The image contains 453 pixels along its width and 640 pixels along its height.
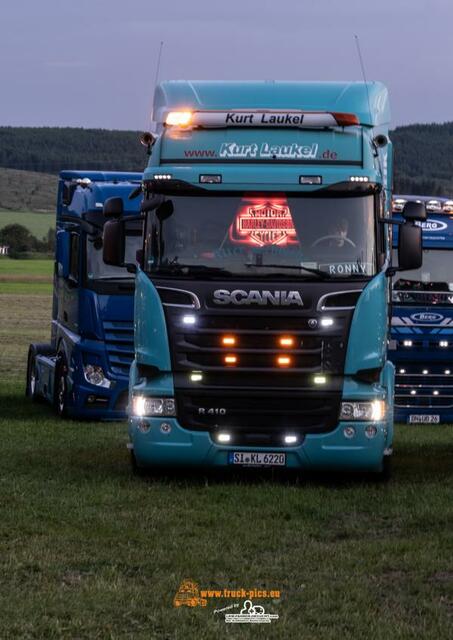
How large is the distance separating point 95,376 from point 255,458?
7197 millimetres

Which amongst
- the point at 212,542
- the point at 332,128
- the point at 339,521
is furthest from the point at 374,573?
the point at 332,128

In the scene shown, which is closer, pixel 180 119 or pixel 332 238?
pixel 332 238

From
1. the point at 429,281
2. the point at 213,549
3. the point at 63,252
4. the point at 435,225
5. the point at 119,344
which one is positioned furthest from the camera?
the point at 435,225

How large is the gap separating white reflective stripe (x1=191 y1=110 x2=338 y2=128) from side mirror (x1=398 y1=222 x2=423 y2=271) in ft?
4.09

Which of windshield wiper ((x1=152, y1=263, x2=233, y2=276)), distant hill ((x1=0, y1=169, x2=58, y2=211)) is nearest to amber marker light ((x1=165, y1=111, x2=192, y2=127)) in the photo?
windshield wiper ((x1=152, y1=263, x2=233, y2=276))

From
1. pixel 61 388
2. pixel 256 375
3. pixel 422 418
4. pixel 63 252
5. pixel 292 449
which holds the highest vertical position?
pixel 63 252

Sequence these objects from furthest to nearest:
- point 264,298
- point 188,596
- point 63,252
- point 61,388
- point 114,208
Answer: point 63,252
point 61,388
point 114,208
point 264,298
point 188,596

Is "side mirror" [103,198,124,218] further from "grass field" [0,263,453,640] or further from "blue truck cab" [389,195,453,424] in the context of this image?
"blue truck cab" [389,195,453,424]

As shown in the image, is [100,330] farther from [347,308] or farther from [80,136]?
[80,136]

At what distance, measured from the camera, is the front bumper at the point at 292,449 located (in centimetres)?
1352

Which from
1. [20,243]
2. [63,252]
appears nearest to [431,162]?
[20,243]

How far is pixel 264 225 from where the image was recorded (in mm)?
13484

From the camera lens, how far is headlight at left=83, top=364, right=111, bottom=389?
20.4m

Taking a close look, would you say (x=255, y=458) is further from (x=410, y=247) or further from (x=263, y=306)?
(x=410, y=247)
